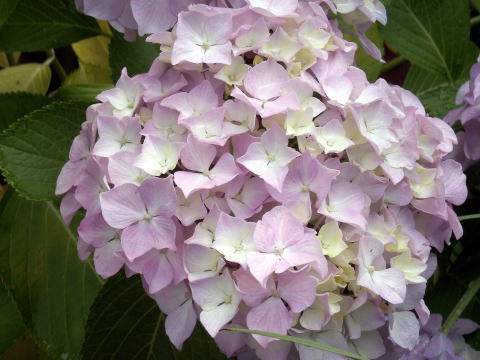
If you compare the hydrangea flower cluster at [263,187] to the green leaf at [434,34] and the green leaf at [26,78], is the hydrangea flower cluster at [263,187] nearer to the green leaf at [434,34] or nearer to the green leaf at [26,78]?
the green leaf at [434,34]

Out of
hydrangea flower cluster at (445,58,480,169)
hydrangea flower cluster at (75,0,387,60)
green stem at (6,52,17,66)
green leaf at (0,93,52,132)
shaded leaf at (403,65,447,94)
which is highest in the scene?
hydrangea flower cluster at (75,0,387,60)

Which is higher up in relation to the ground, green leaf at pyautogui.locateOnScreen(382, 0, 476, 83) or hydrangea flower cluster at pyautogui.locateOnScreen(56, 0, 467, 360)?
hydrangea flower cluster at pyautogui.locateOnScreen(56, 0, 467, 360)

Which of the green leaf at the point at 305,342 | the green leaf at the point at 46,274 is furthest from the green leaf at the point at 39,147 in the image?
the green leaf at the point at 305,342

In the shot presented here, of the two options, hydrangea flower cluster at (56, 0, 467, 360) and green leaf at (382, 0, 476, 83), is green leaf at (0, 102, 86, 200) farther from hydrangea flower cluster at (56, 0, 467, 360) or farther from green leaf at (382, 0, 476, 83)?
green leaf at (382, 0, 476, 83)

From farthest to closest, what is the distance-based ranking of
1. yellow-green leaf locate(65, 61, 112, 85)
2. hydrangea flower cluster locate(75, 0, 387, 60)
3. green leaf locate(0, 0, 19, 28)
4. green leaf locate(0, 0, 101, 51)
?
1. yellow-green leaf locate(65, 61, 112, 85)
2. green leaf locate(0, 0, 101, 51)
3. green leaf locate(0, 0, 19, 28)
4. hydrangea flower cluster locate(75, 0, 387, 60)

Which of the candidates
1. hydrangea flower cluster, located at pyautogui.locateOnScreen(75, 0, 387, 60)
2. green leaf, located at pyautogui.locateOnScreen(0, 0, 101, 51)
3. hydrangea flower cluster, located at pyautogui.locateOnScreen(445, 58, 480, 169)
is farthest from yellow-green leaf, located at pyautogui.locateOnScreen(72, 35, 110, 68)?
hydrangea flower cluster, located at pyautogui.locateOnScreen(445, 58, 480, 169)

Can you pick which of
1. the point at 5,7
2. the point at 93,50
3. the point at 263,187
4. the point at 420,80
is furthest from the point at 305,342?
the point at 93,50
